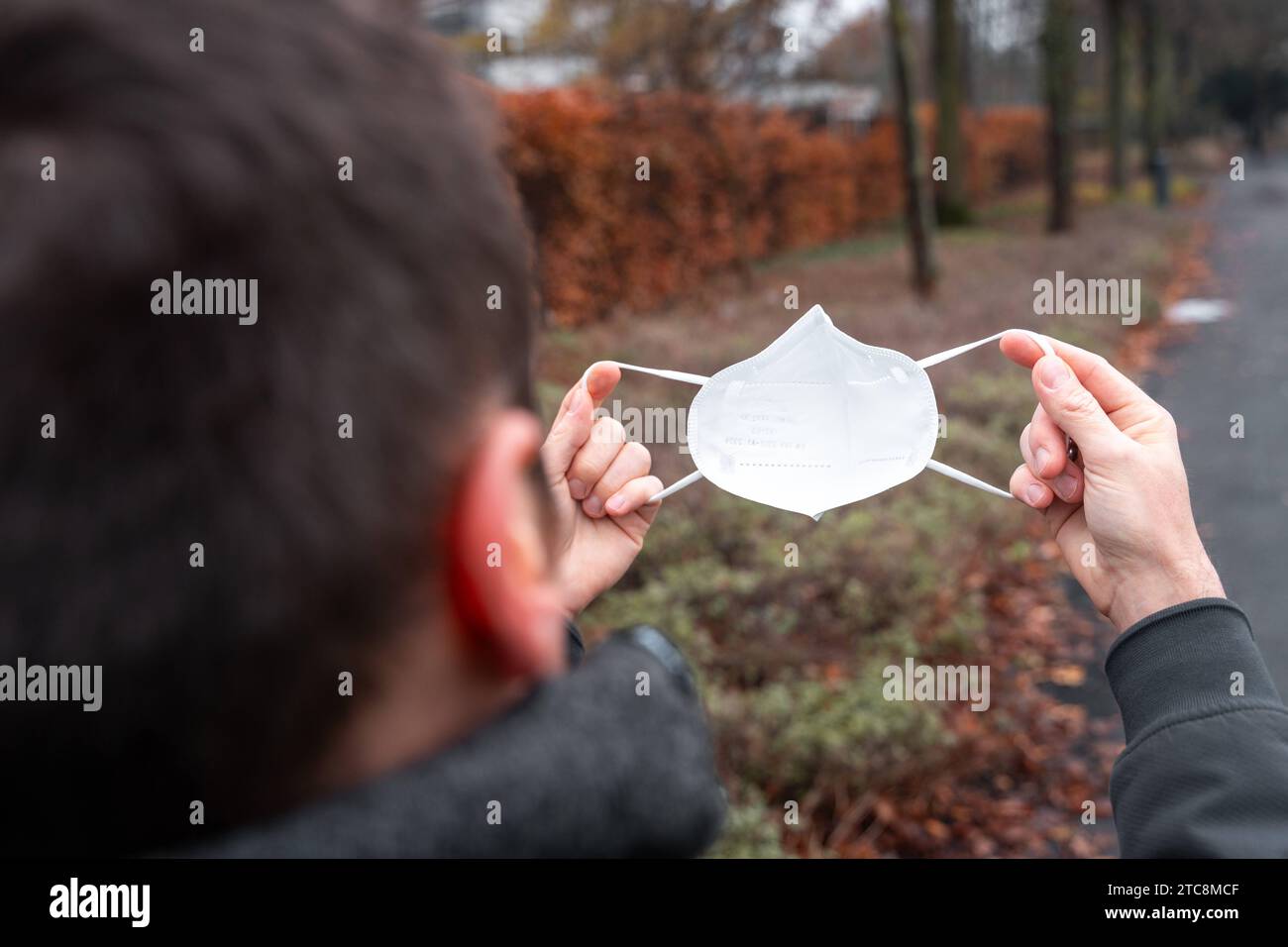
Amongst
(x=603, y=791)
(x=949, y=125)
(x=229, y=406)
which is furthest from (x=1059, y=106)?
(x=229, y=406)

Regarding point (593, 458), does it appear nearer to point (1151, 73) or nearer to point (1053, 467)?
point (1053, 467)

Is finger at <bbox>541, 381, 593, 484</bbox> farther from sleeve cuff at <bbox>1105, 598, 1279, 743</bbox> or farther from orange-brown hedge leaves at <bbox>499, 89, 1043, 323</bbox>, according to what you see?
orange-brown hedge leaves at <bbox>499, 89, 1043, 323</bbox>

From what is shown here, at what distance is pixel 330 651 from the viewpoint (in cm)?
71

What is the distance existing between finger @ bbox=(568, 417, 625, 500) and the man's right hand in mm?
676

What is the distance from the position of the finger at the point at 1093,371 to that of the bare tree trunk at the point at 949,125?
20.8 meters

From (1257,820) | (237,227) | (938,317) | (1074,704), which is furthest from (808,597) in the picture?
(938,317)

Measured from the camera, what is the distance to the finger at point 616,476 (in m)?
1.94

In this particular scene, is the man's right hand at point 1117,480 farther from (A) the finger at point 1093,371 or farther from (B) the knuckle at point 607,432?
(B) the knuckle at point 607,432

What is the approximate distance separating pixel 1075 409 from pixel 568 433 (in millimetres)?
821

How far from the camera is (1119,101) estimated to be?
26.7 m

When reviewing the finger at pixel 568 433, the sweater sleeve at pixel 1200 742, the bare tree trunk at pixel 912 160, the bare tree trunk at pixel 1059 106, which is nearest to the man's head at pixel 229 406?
the sweater sleeve at pixel 1200 742

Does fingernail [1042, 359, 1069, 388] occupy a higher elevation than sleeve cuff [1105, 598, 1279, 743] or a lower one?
higher

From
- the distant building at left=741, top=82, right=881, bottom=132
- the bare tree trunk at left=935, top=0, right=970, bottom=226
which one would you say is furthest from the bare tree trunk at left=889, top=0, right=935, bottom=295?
the bare tree trunk at left=935, top=0, right=970, bottom=226

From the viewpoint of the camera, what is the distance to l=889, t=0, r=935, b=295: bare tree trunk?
12.0 metres
